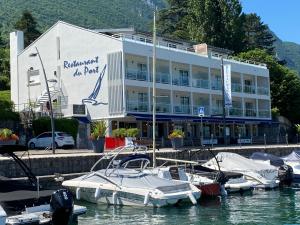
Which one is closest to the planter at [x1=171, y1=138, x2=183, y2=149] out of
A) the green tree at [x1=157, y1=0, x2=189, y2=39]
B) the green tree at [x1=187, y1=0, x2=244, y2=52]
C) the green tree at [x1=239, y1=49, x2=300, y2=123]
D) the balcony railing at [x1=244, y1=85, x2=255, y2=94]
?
the balcony railing at [x1=244, y1=85, x2=255, y2=94]

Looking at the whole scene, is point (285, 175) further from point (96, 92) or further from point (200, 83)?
point (200, 83)

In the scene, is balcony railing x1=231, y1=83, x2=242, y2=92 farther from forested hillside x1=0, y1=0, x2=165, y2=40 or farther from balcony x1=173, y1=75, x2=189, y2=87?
forested hillside x1=0, y1=0, x2=165, y2=40

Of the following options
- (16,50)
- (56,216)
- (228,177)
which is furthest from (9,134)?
(16,50)

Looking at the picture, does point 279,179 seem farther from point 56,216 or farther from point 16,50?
point 16,50

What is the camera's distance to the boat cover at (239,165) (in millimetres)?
27781

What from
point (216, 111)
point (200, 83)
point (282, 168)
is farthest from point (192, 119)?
point (282, 168)

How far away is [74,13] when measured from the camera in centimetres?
Answer: 16212

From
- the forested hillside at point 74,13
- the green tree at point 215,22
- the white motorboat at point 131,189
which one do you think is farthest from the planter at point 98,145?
the forested hillside at point 74,13

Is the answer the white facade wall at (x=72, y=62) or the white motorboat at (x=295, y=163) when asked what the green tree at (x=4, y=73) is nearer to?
the white facade wall at (x=72, y=62)

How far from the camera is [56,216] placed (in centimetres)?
1409

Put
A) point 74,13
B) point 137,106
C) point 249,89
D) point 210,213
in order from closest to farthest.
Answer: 1. point 210,213
2. point 137,106
3. point 249,89
4. point 74,13

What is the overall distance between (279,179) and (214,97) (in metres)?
35.3

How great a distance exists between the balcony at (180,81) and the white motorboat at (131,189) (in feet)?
112

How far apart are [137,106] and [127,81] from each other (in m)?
2.60
